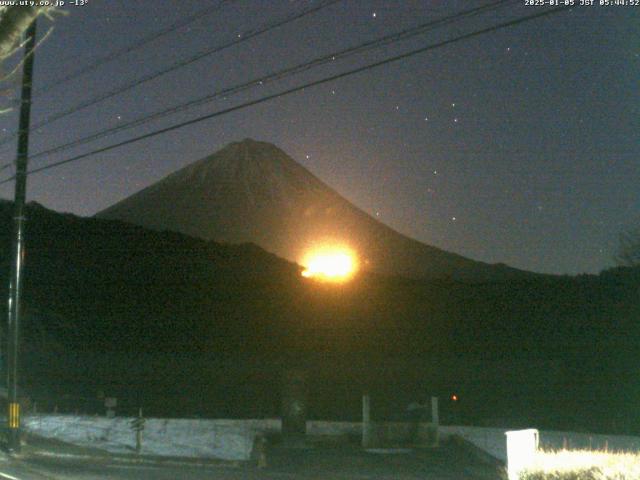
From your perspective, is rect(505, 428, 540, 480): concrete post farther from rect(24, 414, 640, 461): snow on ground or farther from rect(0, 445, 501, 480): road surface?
rect(24, 414, 640, 461): snow on ground

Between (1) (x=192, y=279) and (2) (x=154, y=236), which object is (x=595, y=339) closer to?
(1) (x=192, y=279)

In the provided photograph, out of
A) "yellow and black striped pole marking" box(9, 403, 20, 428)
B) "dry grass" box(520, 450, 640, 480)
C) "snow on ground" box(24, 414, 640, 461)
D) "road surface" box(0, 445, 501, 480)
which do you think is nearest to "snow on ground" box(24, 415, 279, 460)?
"snow on ground" box(24, 414, 640, 461)

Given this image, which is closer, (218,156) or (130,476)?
(130,476)

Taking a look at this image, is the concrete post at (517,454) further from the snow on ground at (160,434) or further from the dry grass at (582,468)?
the snow on ground at (160,434)

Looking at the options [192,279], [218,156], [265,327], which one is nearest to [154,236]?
[192,279]

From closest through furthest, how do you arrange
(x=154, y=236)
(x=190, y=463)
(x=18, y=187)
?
(x=190, y=463)
(x=18, y=187)
(x=154, y=236)
